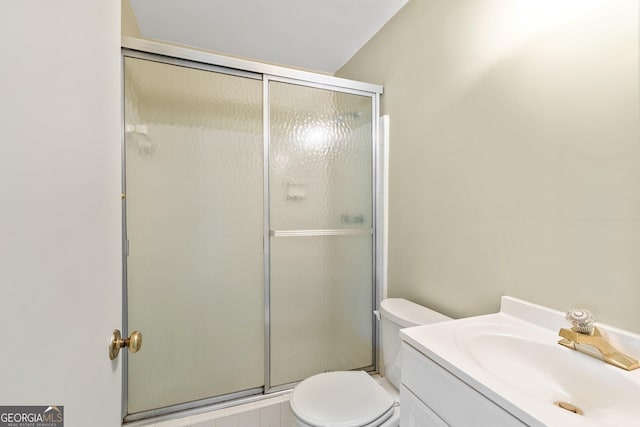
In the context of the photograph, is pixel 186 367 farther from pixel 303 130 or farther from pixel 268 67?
pixel 268 67

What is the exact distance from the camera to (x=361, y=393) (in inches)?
51.9

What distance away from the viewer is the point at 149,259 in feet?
4.87

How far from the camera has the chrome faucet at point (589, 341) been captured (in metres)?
0.72

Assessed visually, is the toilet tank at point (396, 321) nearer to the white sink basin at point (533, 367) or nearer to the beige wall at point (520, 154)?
the beige wall at point (520, 154)

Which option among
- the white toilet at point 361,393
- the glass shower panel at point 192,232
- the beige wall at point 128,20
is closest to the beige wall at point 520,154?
the white toilet at point 361,393

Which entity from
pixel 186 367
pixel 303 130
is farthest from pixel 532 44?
pixel 186 367

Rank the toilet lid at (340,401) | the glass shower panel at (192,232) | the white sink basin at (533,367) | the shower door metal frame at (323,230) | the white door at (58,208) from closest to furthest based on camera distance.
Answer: the white door at (58,208) < the white sink basin at (533,367) < the toilet lid at (340,401) < the glass shower panel at (192,232) < the shower door metal frame at (323,230)

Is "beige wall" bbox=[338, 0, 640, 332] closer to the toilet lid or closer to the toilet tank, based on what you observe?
A: the toilet tank

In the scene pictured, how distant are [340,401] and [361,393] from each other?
0.11 m

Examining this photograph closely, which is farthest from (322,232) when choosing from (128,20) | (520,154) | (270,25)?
(128,20)

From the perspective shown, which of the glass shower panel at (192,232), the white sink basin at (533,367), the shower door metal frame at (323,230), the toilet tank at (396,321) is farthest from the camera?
the shower door metal frame at (323,230)

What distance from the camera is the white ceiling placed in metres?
1.66

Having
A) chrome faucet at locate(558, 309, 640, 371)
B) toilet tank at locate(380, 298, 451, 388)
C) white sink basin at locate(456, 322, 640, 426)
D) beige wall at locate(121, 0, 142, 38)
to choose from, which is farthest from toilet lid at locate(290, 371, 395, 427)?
beige wall at locate(121, 0, 142, 38)

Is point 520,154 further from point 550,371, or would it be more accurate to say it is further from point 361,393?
point 361,393
